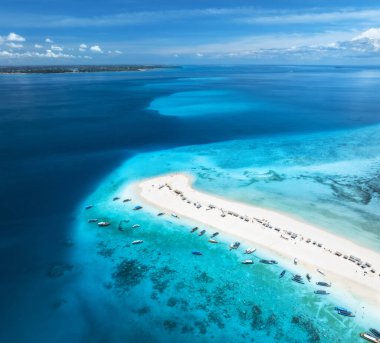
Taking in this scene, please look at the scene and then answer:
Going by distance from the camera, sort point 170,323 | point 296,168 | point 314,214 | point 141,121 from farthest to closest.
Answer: point 141,121 < point 296,168 < point 314,214 < point 170,323

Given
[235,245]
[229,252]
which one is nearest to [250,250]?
Answer: [235,245]

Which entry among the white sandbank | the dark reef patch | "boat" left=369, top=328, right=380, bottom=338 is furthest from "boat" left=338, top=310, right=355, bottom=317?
the dark reef patch

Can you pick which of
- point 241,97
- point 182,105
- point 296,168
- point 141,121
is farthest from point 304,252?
point 241,97

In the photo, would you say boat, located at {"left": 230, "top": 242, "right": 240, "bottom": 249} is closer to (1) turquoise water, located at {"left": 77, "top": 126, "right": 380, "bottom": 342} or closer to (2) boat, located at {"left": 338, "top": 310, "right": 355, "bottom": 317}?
(1) turquoise water, located at {"left": 77, "top": 126, "right": 380, "bottom": 342}

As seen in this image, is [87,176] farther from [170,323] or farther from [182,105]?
[182,105]

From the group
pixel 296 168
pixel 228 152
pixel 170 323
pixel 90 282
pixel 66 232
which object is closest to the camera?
pixel 170 323

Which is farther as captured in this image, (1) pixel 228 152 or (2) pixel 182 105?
(2) pixel 182 105

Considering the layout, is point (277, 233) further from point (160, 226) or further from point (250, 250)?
point (160, 226)
